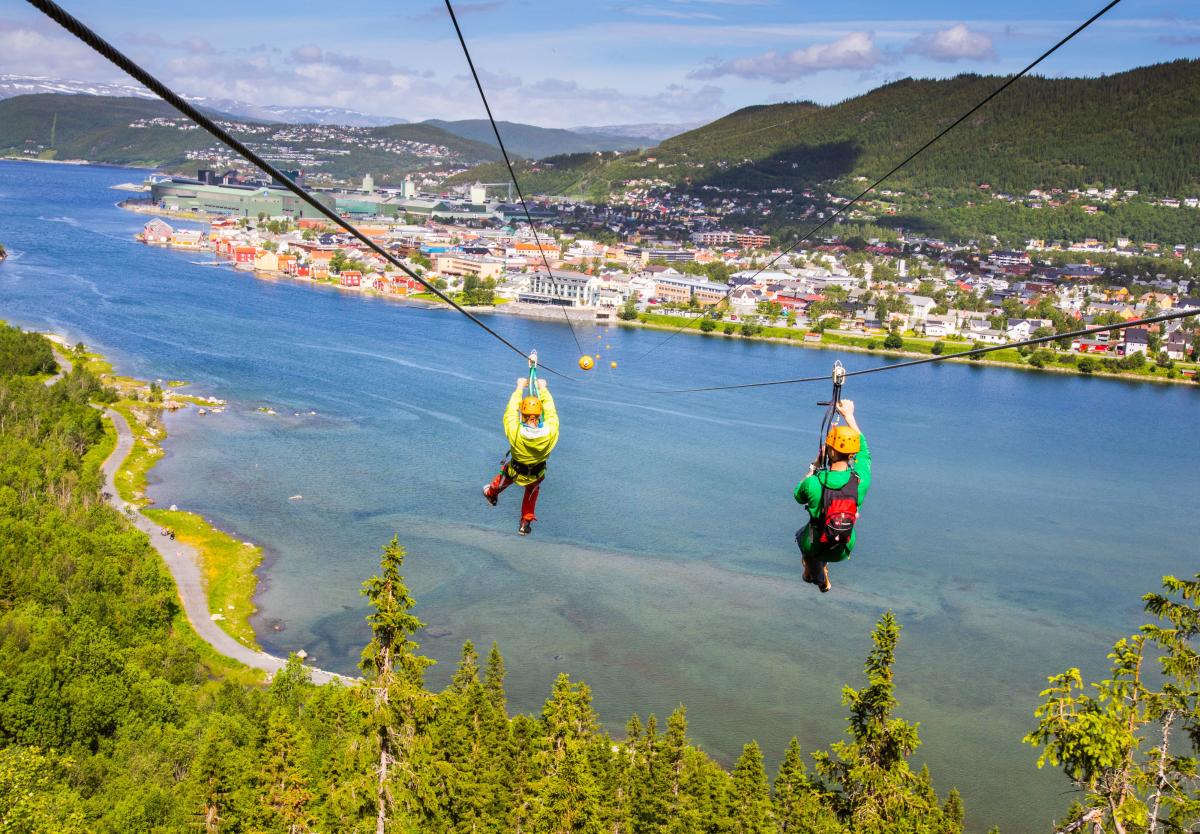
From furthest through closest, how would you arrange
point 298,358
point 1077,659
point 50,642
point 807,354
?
point 807,354 → point 298,358 → point 1077,659 → point 50,642

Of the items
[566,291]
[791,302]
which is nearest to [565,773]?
[566,291]

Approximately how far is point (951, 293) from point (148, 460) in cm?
4429

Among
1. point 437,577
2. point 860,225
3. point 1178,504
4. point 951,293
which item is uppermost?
point 860,225

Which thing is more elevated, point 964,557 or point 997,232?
point 997,232

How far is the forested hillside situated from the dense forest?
78587 mm

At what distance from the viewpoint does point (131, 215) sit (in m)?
76.8

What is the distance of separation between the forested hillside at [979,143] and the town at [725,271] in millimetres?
5826

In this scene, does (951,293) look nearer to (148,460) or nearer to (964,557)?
(964,557)

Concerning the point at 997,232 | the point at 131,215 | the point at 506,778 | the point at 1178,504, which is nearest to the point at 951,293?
the point at 997,232

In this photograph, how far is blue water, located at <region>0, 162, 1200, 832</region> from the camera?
1374 centimetres

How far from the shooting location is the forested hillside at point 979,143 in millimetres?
81312

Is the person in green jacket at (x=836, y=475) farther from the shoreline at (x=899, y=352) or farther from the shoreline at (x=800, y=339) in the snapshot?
the shoreline at (x=800, y=339)

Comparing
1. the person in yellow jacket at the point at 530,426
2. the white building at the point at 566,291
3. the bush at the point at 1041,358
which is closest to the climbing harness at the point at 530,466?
the person in yellow jacket at the point at 530,426

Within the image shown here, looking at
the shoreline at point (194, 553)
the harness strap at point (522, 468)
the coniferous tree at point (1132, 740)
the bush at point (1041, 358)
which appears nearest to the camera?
the harness strap at point (522, 468)
